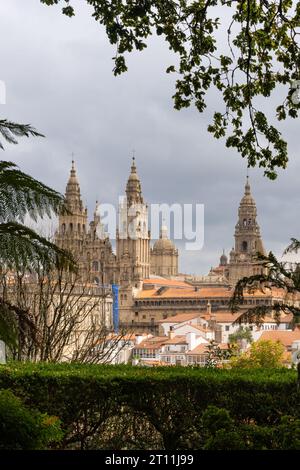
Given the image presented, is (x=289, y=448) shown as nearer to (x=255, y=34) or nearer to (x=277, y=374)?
(x=277, y=374)

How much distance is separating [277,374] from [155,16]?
3325 mm

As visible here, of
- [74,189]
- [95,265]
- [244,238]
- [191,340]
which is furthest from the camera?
[244,238]

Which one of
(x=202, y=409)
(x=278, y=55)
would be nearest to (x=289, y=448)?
(x=202, y=409)

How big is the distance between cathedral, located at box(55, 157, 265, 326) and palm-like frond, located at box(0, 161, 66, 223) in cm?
8655

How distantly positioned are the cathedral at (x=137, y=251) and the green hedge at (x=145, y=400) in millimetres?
83574

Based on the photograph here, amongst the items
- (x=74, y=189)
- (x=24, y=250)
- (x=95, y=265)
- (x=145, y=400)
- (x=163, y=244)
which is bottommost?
(x=145, y=400)

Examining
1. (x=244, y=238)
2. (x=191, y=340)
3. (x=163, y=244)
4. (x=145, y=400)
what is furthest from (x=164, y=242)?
(x=145, y=400)

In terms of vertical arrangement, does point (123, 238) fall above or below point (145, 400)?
above

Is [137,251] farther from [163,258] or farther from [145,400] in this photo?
[145,400]

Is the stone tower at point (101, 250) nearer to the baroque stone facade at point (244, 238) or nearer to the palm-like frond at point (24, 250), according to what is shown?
the baroque stone facade at point (244, 238)

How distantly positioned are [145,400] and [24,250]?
3.40 m

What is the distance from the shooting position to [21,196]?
512cm

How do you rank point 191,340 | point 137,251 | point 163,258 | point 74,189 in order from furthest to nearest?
point 163,258 → point 137,251 → point 74,189 → point 191,340

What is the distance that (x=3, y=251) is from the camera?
16.4 feet
